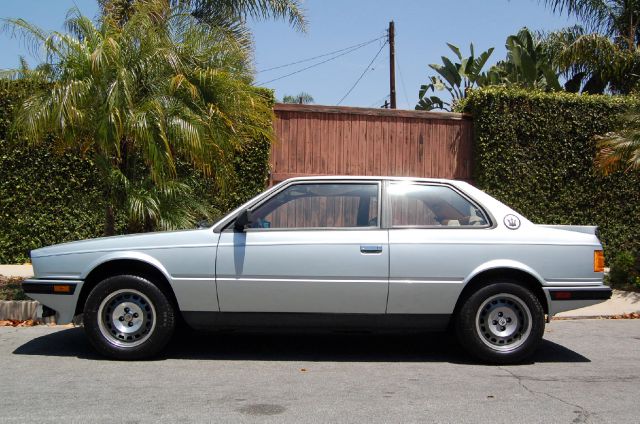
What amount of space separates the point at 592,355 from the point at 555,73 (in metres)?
10.6

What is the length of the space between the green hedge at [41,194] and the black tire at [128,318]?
491 cm

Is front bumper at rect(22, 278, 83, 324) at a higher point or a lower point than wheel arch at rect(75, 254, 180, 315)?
lower

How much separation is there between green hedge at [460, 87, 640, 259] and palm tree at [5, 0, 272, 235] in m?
4.85

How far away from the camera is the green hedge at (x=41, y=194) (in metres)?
10.9

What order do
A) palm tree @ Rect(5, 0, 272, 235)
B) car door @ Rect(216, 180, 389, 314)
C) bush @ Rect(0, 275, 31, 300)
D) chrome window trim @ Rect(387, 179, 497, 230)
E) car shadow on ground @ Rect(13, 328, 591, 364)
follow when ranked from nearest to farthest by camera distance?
car door @ Rect(216, 180, 389, 314)
chrome window trim @ Rect(387, 179, 497, 230)
car shadow on ground @ Rect(13, 328, 591, 364)
palm tree @ Rect(5, 0, 272, 235)
bush @ Rect(0, 275, 31, 300)

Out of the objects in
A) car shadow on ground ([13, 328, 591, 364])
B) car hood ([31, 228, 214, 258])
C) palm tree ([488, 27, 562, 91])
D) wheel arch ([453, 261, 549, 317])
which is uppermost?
palm tree ([488, 27, 562, 91])

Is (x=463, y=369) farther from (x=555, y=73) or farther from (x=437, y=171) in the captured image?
(x=555, y=73)

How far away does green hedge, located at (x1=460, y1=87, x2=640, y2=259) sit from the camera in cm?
1223

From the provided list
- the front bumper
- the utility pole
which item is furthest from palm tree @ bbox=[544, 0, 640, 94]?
the front bumper

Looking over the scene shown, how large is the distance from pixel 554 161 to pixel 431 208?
696cm

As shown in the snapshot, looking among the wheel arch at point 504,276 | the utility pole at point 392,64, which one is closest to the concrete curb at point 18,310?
the wheel arch at point 504,276

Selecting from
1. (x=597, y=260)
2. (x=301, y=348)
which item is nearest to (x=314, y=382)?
(x=301, y=348)

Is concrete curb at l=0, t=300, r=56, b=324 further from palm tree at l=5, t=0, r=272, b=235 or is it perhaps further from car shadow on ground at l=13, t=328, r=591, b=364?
palm tree at l=5, t=0, r=272, b=235

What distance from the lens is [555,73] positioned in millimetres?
15727
